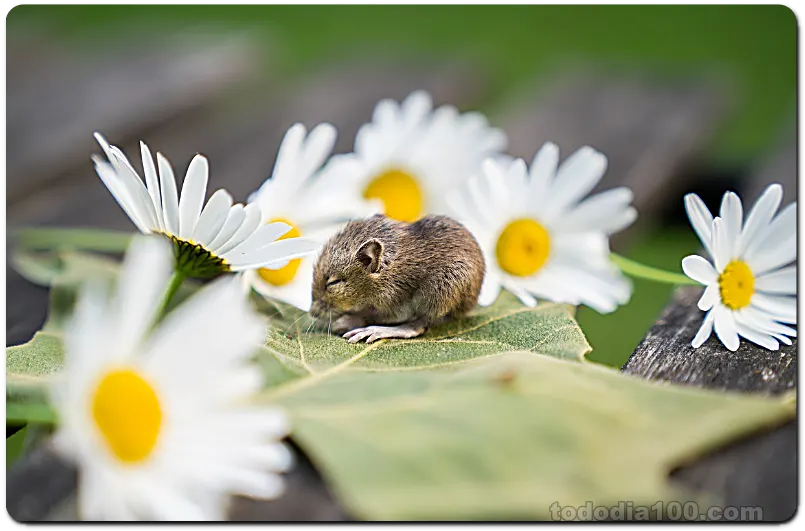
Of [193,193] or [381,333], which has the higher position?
[193,193]

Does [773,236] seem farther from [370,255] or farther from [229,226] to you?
[229,226]

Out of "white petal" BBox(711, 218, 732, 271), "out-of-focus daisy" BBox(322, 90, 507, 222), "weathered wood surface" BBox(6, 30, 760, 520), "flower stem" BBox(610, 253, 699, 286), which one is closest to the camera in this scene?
"white petal" BBox(711, 218, 732, 271)

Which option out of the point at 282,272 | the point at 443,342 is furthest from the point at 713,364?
the point at 282,272

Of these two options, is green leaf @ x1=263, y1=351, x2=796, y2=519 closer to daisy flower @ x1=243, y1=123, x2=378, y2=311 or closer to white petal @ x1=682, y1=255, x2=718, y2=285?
white petal @ x1=682, y1=255, x2=718, y2=285

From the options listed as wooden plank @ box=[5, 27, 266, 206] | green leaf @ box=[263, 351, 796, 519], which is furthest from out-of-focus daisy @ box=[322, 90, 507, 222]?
wooden plank @ box=[5, 27, 266, 206]

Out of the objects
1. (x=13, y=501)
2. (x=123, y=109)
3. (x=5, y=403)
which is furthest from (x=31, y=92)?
(x=13, y=501)

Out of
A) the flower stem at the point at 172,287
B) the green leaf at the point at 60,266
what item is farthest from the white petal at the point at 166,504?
the green leaf at the point at 60,266
